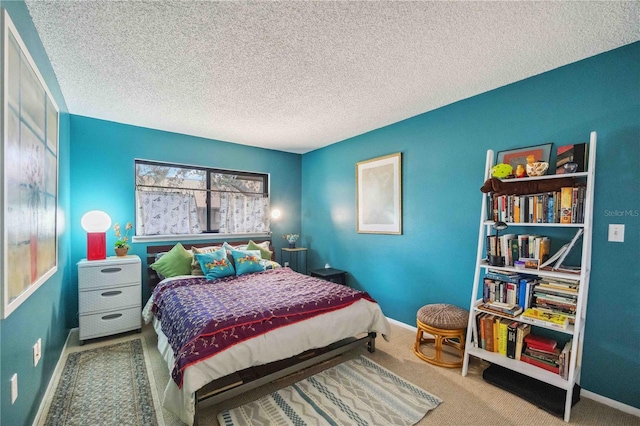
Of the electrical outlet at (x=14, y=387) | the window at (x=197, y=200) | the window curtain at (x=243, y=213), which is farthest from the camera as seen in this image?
the window curtain at (x=243, y=213)

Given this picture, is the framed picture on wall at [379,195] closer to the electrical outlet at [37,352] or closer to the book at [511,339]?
the book at [511,339]

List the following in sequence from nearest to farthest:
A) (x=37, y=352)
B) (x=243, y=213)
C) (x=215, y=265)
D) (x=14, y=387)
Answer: (x=14, y=387), (x=37, y=352), (x=215, y=265), (x=243, y=213)

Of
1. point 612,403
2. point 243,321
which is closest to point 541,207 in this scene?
point 612,403

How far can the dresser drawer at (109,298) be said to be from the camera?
9.36ft

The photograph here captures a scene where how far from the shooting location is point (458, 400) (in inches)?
80.0

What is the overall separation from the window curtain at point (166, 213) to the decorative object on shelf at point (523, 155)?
3792 millimetres

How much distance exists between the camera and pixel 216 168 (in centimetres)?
423

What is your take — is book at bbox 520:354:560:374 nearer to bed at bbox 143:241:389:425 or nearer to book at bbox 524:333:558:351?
book at bbox 524:333:558:351

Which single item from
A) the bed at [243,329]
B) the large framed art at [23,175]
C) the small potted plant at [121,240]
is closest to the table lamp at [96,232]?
the small potted plant at [121,240]

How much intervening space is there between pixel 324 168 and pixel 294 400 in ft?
11.0

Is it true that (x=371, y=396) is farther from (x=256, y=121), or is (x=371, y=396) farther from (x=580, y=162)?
(x=256, y=121)

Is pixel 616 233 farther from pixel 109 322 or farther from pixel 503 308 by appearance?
pixel 109 322

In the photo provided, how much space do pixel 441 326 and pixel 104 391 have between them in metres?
2.73

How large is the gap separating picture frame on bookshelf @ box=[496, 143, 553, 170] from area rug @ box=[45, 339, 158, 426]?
133 inches
